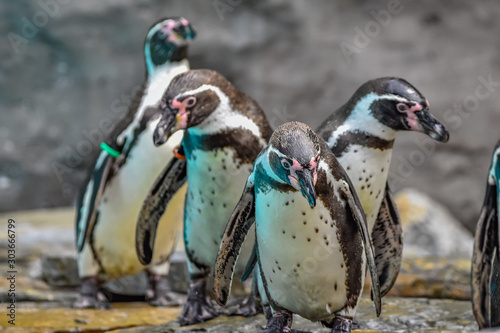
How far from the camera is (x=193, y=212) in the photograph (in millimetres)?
2672

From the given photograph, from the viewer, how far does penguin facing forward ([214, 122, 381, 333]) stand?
2.00 metres

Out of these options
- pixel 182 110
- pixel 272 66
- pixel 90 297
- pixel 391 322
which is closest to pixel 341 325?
pixel 391 322

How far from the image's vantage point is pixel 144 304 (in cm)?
343

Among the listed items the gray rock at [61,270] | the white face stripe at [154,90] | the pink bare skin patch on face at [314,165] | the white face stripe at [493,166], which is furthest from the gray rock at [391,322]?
the gray rock at [61,270]

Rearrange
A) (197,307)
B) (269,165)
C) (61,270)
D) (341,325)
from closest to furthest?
(269,165)
(341,325)
(197,307)
(61,270)

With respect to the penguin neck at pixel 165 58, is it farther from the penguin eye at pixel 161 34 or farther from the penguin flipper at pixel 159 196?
the penguin flipper at pixel 159 196

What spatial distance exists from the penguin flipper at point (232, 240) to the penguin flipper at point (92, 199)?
116 cm

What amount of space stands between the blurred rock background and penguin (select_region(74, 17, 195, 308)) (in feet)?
10.0

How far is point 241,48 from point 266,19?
0.32 m

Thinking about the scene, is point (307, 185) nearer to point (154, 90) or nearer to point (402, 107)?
point (402, 107)

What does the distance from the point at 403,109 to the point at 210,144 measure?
65 cm

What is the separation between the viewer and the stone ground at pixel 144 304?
2.62 m

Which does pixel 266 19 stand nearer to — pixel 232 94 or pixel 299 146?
A: pixel 232 94

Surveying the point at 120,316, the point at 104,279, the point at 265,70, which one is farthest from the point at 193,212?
the point at 265,70
